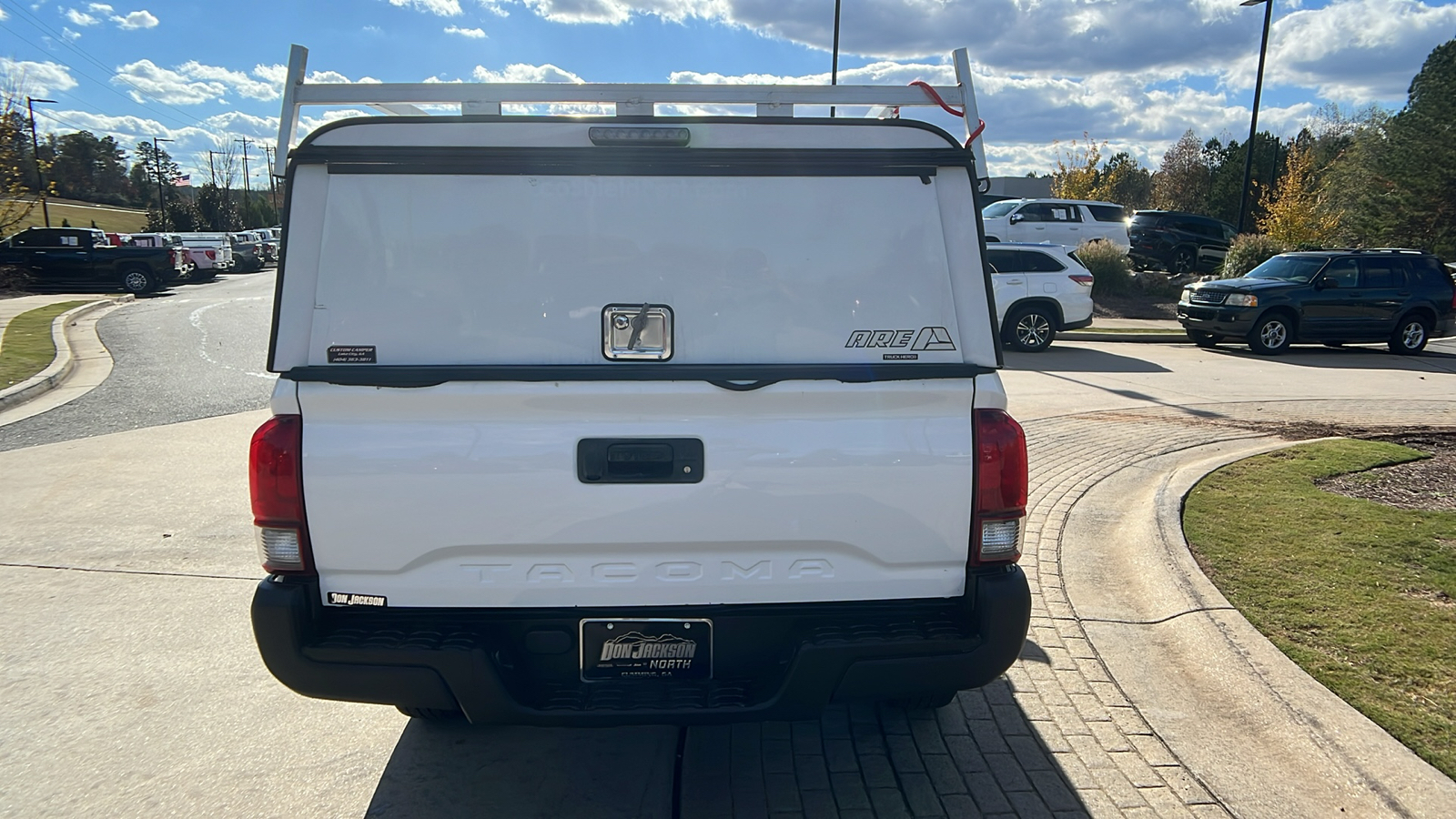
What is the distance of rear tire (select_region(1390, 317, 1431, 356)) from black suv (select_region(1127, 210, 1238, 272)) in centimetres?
1055

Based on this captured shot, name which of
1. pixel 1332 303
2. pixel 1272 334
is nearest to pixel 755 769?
pixel 1272 334

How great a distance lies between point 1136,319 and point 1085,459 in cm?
1517

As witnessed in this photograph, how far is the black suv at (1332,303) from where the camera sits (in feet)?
52.3

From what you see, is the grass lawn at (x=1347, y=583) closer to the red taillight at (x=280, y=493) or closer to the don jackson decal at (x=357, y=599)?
the don jackson decal at (x=357, y=599)

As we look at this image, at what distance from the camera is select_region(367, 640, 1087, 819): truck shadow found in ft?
10.1

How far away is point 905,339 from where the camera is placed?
2734mm

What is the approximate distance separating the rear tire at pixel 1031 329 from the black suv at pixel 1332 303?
321 cm

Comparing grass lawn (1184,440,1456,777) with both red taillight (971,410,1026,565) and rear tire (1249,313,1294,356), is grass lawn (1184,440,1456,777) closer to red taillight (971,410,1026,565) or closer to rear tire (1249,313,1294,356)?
red taillight (971,410,1026,565)

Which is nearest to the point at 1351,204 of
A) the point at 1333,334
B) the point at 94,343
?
Answer: the point at 1333,334

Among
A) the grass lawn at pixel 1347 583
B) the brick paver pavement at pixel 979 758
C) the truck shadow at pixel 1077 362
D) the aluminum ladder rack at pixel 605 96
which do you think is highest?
the aluminum ladder rack at pixel 605 96

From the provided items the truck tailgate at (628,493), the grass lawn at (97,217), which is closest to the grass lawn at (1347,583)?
the truck tailgate at (628,493)

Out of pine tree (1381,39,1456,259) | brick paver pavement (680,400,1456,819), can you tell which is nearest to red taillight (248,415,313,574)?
brick paver pavement (680,400,1456,819)

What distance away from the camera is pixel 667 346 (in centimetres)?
270

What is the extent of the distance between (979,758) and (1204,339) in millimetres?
15925
